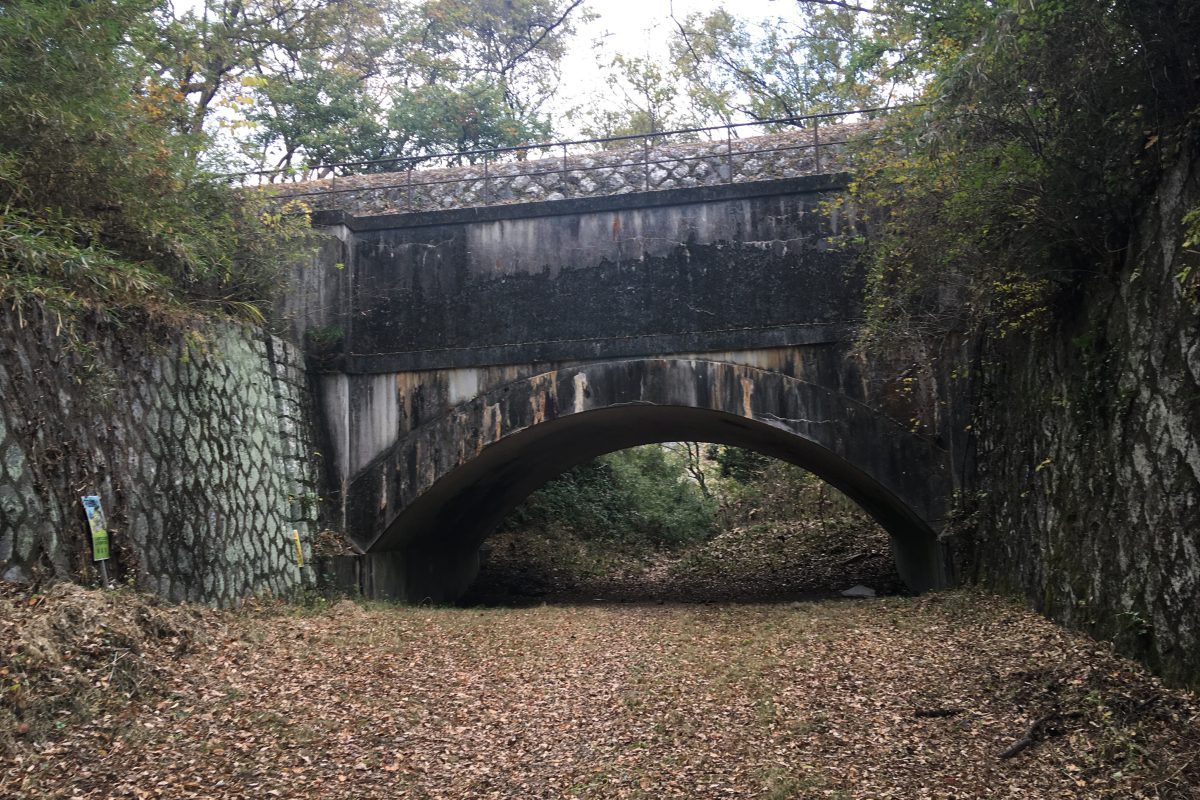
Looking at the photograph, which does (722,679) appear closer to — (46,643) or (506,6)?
(46,643)

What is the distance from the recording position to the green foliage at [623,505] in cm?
1723

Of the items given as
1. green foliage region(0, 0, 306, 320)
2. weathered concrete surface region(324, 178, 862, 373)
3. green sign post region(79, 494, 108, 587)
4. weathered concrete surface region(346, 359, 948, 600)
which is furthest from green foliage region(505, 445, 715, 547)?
green sign post region(79, 494, 108, 587)

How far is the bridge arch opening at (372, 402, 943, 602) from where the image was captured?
1027 centimetres

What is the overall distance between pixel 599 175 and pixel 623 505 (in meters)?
8.81

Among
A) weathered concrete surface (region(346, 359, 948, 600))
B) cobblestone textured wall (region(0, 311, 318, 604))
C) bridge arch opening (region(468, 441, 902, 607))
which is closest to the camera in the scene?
cobblestone textured wall (region(0, 311, 318, 604))

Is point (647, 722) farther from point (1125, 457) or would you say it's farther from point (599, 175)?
point (599, 175)

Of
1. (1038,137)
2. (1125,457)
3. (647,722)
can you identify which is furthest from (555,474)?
(1125,457)

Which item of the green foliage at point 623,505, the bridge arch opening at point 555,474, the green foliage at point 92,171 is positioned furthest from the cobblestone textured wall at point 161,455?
the green foliage at point 623,505

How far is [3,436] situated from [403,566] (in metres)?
6.30

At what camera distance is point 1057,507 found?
655 cm

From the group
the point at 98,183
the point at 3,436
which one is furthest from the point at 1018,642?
the point at 98,183

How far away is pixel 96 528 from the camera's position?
6.08 metres

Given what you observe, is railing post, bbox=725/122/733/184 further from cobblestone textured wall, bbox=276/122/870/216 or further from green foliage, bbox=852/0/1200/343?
green foliage, bbox=852/0/1200/343

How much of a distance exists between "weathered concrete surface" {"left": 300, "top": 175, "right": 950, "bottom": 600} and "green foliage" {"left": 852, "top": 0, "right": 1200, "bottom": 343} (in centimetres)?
214
